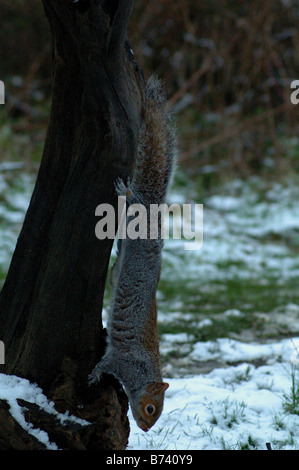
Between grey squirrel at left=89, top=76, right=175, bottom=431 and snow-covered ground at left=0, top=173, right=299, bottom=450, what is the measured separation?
21cm

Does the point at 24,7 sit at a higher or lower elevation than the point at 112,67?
higher

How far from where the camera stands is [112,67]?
1.95 m

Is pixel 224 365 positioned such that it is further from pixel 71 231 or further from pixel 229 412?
pixel 71 231

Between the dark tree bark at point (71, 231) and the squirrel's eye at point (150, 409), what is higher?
the dark tree bark at point (71, 231)

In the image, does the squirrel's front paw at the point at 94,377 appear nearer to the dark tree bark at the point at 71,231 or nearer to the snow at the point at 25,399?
the dark tree bark at the point at 71,231

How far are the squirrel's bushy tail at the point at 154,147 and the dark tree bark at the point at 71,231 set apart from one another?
0.24 ft

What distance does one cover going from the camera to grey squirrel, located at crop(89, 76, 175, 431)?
88.2 inches

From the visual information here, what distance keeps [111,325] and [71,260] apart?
36 centimetres

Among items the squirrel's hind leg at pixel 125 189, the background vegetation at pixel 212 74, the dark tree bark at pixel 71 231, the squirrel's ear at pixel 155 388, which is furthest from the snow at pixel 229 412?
the background vegetation at pixel 212 74

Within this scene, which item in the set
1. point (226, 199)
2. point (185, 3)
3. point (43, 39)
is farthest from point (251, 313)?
point (43, 39)

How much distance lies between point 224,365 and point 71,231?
1643mm

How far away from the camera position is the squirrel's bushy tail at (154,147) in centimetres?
223
